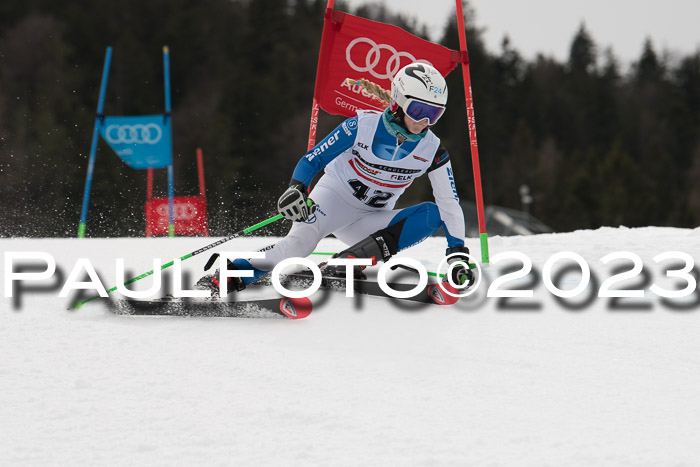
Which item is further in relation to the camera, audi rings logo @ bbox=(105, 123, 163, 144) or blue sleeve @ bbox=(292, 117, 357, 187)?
audi rings logo @ bbox=(105, 123, 163, 144)

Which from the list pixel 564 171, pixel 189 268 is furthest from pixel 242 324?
pixel 564 171

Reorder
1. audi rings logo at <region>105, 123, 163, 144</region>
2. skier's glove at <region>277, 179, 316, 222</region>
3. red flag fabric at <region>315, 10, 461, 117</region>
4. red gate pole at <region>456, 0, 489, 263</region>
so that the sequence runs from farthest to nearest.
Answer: audi rings logo at <region>105, 123, 163, 144</region>
red flag fabric at <region>315, 10, 461, 117</region>
red gate pole at <region>456, 0, 489, 263</region>
skier's glove at <region>277, 179, 316, 222</region>

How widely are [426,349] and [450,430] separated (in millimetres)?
838

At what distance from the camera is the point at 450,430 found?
2066 millimetres

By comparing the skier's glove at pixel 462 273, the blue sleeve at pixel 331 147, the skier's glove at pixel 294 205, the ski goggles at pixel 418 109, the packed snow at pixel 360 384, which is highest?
the ski goggles at pixel 418 109

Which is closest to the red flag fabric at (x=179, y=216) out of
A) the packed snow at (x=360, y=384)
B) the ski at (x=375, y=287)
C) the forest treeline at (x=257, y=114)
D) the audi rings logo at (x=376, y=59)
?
the forest treeline at (x=257, y=114)

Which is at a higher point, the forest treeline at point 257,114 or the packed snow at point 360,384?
the forest treeline at point 257,114

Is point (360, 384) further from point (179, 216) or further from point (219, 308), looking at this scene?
point (179, 216)

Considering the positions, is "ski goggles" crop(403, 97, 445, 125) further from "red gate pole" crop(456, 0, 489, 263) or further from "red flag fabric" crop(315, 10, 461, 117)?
"red flag fabric" crop(315, 10, 461, 117)

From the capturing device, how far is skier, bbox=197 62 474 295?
379 cm

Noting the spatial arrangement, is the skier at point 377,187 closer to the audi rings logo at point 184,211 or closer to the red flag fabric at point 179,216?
the red flag fabric at point 179,216

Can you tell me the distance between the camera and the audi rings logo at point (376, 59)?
564 cm

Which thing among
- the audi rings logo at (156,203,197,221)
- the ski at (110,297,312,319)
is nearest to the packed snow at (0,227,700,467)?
the ski at (110,297,312,319)

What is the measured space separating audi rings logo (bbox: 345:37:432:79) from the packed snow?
8.06ft
